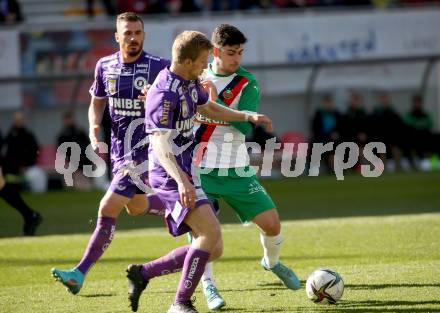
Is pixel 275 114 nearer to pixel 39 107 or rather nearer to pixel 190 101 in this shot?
pixel 39 107

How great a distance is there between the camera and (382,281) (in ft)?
28.0

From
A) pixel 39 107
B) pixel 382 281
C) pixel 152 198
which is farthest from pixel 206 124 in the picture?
pixel 39 107

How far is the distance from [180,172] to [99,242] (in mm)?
1606

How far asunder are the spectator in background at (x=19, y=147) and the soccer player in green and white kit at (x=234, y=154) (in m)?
11.5

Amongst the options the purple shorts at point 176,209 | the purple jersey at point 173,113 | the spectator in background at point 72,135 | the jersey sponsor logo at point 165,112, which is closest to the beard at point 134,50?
the purple jersey at point 173,113

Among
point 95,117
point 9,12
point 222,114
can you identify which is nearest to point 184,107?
point 222,114

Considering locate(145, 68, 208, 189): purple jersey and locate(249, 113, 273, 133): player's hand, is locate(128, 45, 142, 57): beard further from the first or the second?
locate(249, 113, 273, 133): player's hand

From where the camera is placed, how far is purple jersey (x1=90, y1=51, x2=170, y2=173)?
27.8ft

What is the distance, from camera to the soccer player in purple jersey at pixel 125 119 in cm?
828

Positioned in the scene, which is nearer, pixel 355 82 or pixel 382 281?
pixel 382 281

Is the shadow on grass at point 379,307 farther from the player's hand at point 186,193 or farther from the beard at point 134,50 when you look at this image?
the beard at point 134,50

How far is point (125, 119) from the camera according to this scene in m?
8.48

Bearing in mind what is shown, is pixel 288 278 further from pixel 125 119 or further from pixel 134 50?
pixel 134 50

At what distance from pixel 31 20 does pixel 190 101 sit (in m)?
17.7
